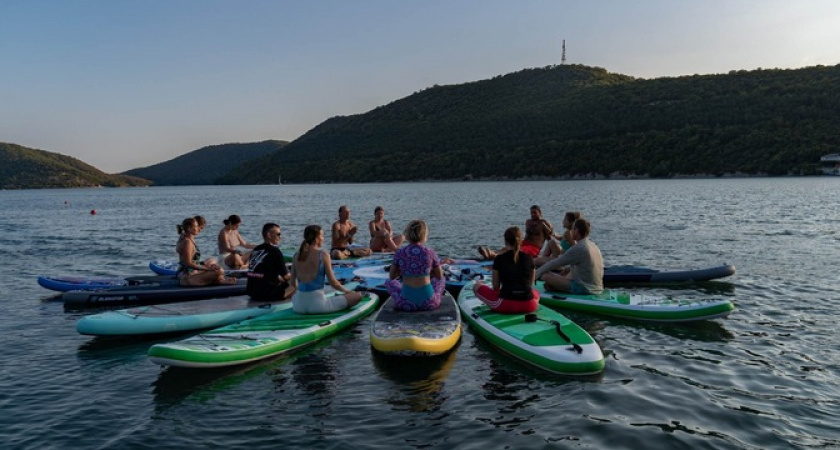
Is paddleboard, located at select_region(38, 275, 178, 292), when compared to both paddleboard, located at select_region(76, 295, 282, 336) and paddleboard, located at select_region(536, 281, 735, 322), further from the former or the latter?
paddleboard, located at select_region(536, 281, 735, 322)

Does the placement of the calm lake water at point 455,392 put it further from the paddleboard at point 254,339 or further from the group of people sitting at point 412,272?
the group of people sitting at point 412,272

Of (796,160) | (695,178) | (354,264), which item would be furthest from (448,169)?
(354,264)

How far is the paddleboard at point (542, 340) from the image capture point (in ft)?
28.9

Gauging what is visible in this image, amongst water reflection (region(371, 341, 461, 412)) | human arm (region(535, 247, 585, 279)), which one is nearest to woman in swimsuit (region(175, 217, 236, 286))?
water reflection (region(371, 341, 461, 412))

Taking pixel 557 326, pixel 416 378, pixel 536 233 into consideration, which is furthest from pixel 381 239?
pixel 416 378

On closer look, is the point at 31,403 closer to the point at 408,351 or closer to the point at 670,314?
the point at 408,351

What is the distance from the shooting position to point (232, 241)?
17.1 meters

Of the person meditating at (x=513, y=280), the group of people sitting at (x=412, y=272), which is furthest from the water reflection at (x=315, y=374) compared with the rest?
the person meditating at (x=513, y=280)

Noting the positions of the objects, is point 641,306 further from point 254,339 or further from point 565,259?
point 254,339

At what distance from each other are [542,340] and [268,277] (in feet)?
19.4

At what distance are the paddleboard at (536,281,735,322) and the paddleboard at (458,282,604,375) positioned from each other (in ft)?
5.71

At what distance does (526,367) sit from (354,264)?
901 centimetres

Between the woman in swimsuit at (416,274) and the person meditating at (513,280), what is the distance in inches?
41.0

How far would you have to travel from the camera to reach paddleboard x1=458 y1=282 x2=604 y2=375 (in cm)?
881
